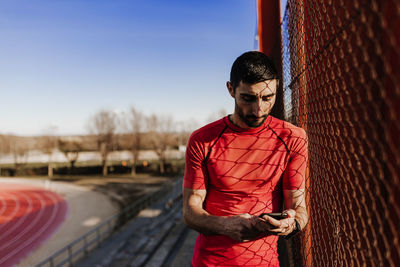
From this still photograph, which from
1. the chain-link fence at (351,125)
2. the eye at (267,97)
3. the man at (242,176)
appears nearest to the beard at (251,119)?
the man at (242,176)

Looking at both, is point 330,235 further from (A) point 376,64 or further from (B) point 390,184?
(A) point 376,64

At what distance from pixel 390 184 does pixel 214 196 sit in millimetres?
1133

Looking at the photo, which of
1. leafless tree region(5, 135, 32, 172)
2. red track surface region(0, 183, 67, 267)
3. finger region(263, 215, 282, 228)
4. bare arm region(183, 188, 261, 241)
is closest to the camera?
finger region(263, 215, 282, 228)

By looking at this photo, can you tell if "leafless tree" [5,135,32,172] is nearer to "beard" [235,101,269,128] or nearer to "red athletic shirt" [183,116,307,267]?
"red athletic shirt" [183,116,307,267]

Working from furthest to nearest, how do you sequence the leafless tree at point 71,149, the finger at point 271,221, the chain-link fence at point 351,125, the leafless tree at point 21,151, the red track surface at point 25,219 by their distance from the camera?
the leafless tree at point 21,151, the leafless tree at point 71,149, the red track surface at point 25,219, the finger at point 271,221, the chain-link fence at point 351,125

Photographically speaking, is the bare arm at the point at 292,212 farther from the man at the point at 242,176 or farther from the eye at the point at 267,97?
the eye at the point at 267,97

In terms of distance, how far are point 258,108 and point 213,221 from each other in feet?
2.56

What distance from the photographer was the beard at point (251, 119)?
1803 millimetres

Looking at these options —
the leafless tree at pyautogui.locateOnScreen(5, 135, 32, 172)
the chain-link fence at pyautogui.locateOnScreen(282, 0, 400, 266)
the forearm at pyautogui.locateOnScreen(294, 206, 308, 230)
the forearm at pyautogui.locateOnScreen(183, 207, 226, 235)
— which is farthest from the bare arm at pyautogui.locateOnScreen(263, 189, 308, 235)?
the leafless tree at pyautogui.locateOnScreen(5, 135, 32, 172)

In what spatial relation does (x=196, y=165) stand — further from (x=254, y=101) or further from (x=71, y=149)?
(x=71, y=149)

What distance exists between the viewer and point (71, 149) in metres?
44.5

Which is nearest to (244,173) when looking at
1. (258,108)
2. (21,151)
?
(258,108)

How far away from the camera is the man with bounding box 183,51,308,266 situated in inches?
71.5

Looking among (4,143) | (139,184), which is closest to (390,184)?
(139,184)
